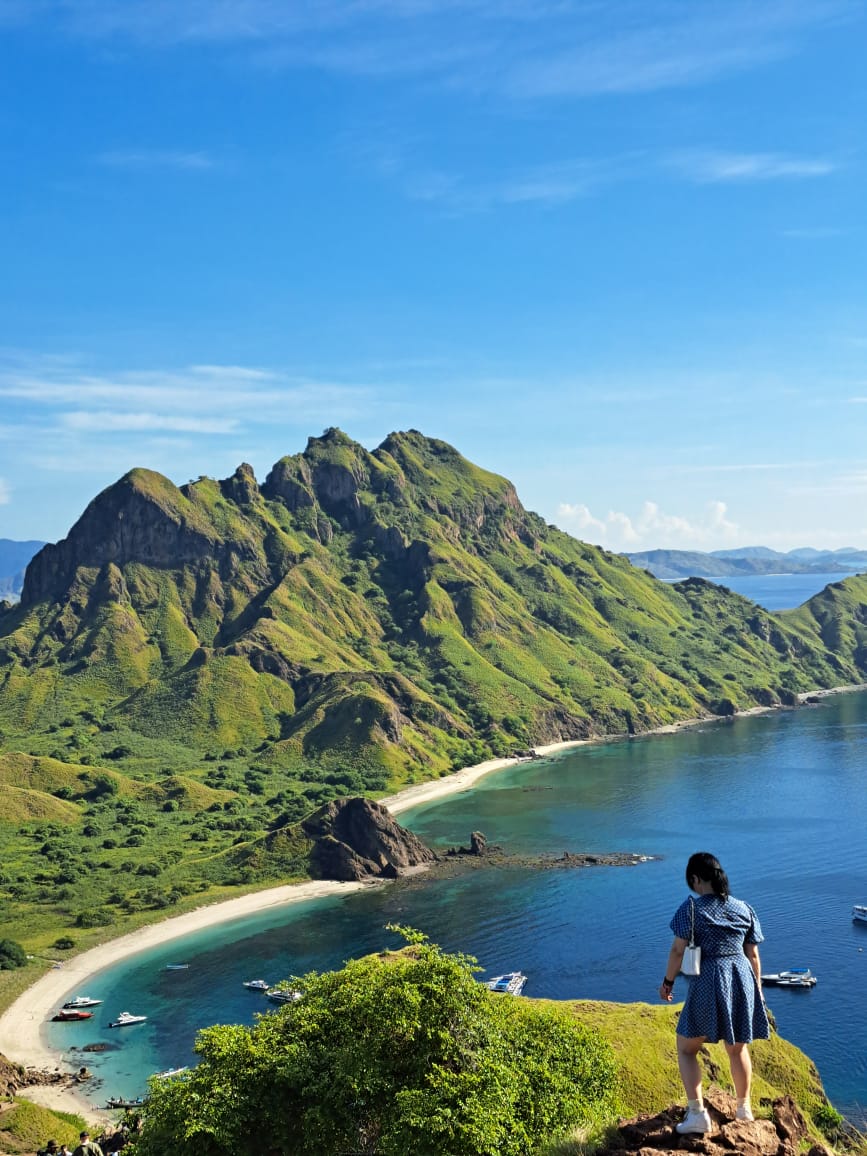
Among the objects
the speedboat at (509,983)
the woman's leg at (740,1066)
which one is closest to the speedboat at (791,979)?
the speedboat at (509,983)

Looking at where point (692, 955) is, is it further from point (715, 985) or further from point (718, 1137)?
point (718, 1137)

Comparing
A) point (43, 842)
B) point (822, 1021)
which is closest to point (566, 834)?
point (822, 1021)

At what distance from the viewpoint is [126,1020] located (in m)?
108

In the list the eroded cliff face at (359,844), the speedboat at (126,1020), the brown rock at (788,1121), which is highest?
the brown rock at (788,1121)

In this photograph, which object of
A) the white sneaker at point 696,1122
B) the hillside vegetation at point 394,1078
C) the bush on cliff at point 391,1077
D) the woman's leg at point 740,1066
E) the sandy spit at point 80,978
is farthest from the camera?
the sandy spit at point 80,978

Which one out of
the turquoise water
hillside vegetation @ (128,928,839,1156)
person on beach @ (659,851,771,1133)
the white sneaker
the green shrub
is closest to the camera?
person on beach @ (659,851,771,1133)

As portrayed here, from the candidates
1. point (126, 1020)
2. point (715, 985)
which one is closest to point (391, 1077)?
point (715, 985)

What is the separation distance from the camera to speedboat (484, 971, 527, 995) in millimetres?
106125

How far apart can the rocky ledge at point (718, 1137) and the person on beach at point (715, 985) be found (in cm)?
56

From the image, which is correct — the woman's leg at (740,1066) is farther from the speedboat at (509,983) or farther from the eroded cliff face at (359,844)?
the eroded cliff face at (359,844)

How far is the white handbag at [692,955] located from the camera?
18.1m

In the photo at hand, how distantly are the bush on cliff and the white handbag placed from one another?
1789 centimetres

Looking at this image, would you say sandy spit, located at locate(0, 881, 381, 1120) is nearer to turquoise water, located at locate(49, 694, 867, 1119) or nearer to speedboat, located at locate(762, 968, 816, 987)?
turquoise water, located at locate(49, 694, 867, 1119)

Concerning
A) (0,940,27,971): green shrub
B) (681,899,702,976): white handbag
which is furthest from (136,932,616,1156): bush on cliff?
(0,940,27,971): green shrub
